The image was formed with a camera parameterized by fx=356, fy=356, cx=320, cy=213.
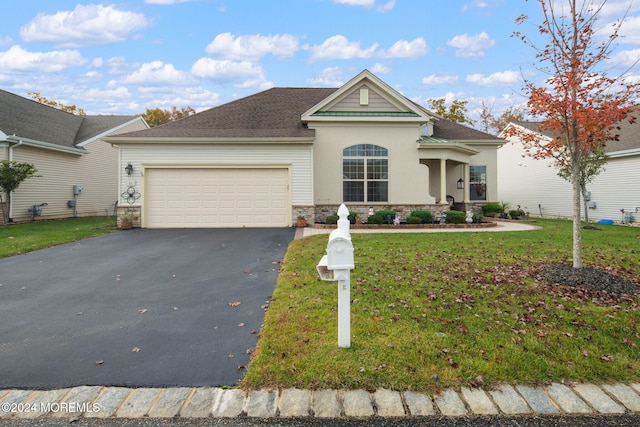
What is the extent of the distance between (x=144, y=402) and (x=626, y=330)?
4.69 m

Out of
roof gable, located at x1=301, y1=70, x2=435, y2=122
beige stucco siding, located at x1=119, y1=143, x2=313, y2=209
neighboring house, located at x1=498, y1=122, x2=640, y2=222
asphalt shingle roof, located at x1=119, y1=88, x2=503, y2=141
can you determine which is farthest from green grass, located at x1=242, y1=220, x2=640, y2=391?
roof gable, located at x1=301, y1=70, x2=435, y2=122

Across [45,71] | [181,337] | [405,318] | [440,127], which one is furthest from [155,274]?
[45,71]

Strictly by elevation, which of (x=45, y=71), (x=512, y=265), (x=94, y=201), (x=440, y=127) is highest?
(x=45, y=71)

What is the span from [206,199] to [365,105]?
7.41 meters

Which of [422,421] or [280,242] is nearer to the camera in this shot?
[422,421]

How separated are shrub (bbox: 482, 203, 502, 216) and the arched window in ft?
19.1

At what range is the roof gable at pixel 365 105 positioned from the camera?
47.5ft

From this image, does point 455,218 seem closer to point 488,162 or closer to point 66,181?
point 488,162

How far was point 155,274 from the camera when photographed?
655 cm

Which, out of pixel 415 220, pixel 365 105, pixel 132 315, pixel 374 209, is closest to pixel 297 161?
pixel 374 209

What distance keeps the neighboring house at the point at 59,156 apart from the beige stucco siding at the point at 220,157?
18.0ft

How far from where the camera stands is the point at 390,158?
1478cm

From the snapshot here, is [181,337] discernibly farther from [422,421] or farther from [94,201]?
[94,201]

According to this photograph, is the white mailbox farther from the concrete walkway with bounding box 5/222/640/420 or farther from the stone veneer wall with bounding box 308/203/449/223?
the stone veneer wall with bounding box 308/203/449/223
